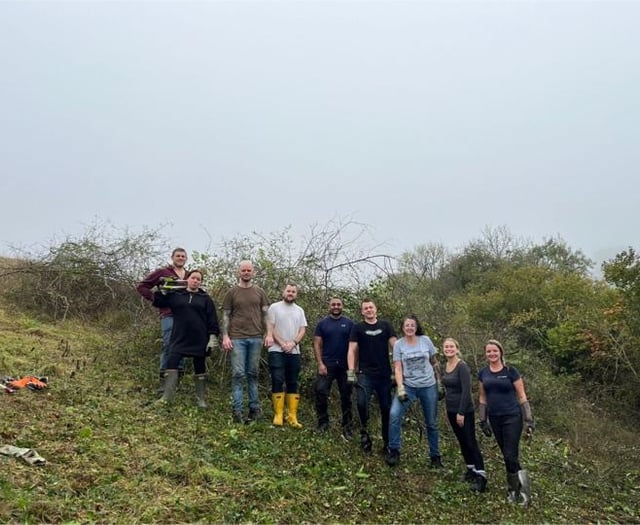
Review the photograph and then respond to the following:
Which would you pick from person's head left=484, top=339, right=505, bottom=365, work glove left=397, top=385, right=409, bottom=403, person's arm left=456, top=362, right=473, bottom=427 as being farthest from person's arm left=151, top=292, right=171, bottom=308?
person's head left=484, top=339, right=505, bottom=365

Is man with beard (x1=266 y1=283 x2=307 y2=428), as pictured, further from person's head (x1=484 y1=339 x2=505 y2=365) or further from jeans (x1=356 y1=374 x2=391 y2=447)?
person's head (x1=484 y1=339 x2=505 y2=365)

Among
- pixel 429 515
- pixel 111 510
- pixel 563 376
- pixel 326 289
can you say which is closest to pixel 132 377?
pixel 326 289

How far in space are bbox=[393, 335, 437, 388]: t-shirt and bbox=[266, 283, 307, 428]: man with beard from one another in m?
1.11

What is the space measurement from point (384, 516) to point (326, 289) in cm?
429

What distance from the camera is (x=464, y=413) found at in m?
5.14

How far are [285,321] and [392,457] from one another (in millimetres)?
1753

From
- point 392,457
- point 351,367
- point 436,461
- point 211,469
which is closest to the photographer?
point 211,469

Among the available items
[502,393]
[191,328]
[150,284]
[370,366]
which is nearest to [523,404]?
[502,393]

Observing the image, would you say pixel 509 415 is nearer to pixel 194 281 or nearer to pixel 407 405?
pixel 407 405

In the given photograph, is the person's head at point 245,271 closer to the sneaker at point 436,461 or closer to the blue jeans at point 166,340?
the blue jeans at point 166,340

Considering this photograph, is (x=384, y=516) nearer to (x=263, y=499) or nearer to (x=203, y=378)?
(x=263, y=499)

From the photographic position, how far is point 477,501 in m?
4.89

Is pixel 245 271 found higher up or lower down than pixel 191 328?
higher up

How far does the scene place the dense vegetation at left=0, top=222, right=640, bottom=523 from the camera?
12.8 feet
